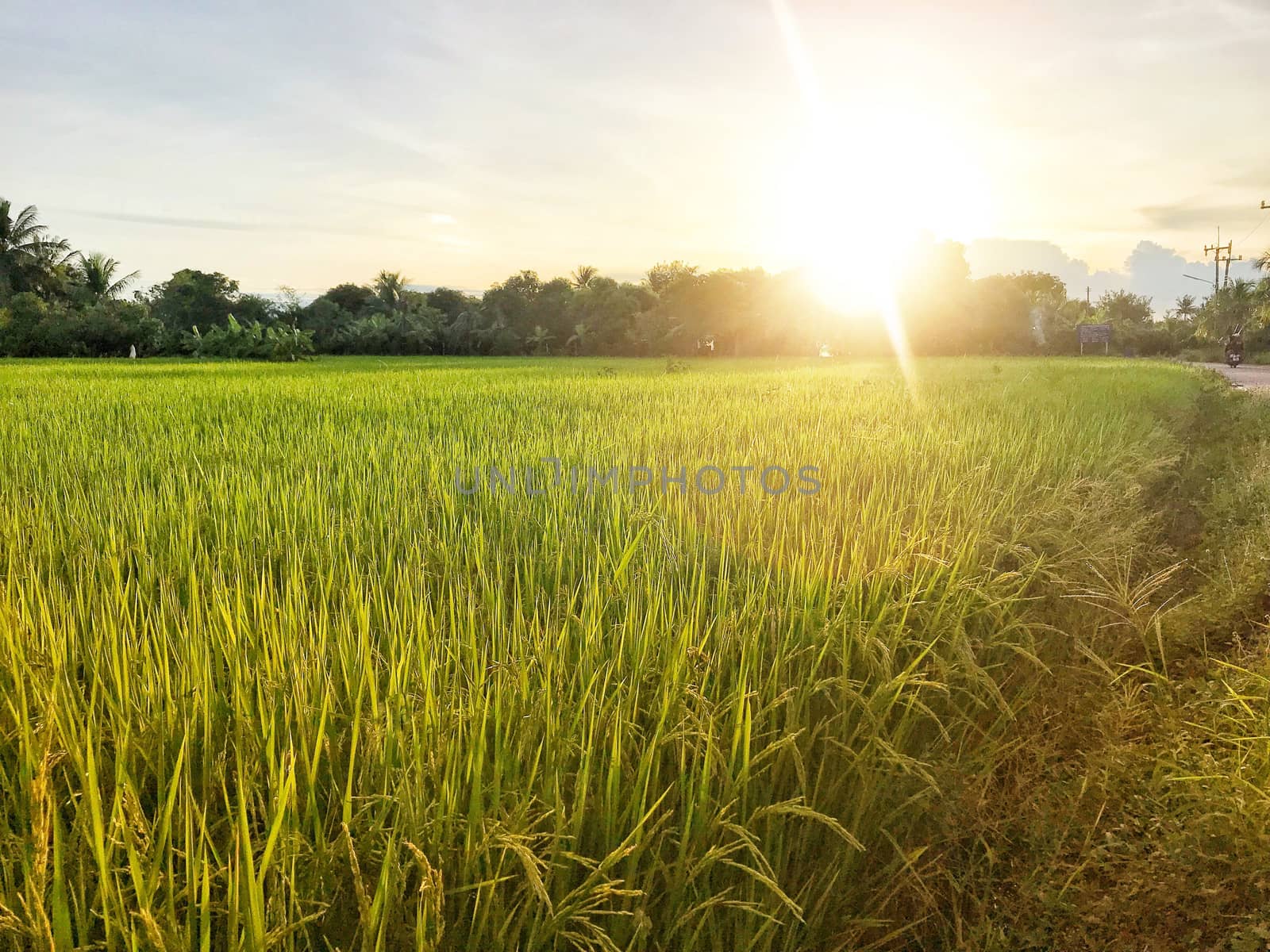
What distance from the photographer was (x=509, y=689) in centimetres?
144

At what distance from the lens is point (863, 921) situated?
1389 millimetres

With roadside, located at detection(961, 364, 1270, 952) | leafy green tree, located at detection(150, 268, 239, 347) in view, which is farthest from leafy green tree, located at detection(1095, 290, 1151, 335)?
roadside, located at detection(961, 364, 1270, 952)

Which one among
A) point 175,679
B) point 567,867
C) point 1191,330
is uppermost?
point 1191,330

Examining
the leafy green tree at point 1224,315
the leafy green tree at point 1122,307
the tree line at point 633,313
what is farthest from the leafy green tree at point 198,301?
the leafy green tree at point 1122,307

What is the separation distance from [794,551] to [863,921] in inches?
46.9

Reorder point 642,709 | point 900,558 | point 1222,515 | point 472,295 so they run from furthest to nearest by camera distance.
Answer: point 472,295 < point 1222,515 < point 900,558 < point 642,709

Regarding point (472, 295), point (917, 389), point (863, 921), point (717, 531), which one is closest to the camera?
point (863, 921)

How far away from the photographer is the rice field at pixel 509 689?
108 cm

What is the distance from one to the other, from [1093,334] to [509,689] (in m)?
37.6

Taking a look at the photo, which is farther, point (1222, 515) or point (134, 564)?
point (1222, 515)

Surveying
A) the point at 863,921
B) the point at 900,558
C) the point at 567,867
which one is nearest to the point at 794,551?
the point at 900,558

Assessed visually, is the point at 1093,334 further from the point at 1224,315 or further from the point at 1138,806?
the point at 1138,806

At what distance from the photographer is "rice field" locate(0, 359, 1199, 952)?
42.6 inches

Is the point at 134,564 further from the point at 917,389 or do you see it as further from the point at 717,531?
the point at 917,389
